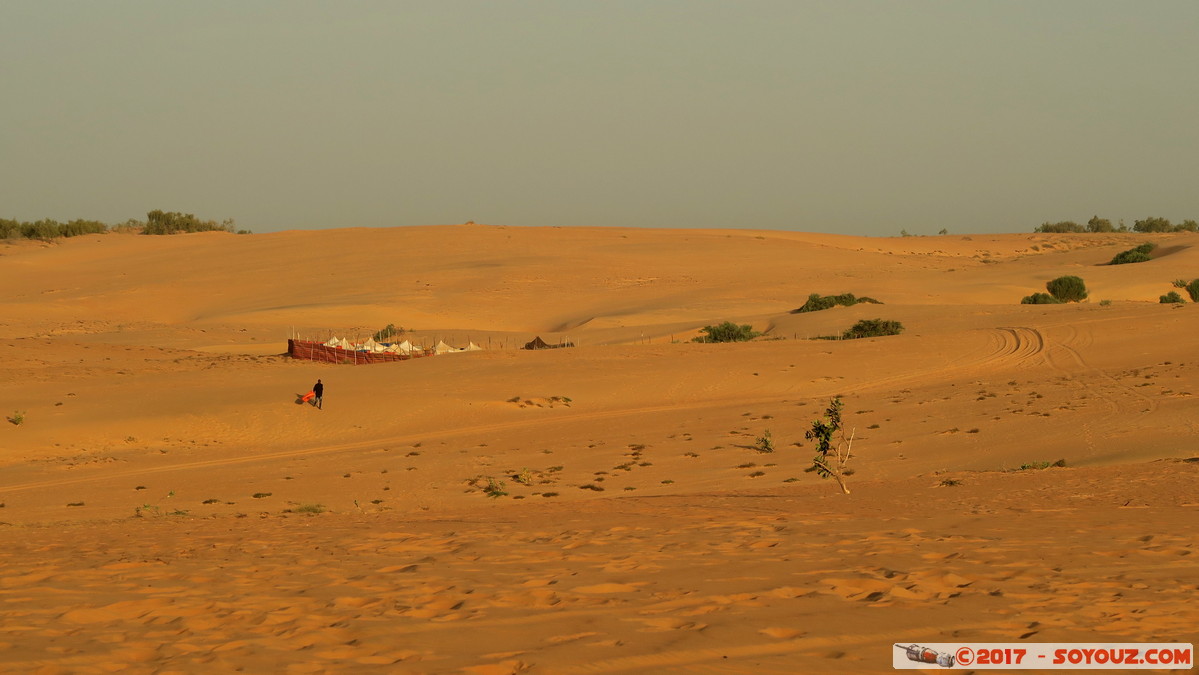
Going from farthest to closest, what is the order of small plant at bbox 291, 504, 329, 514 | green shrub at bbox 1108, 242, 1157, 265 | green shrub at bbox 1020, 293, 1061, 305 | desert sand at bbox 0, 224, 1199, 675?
green shrub at bbox 1108, 242, 1157, 265 < green shrub at bbox 1020, 293, 1061, 305 < small plant at bbox 291, 504, 329, 514 < desert sand at bbox 0, 224, 1199, 675

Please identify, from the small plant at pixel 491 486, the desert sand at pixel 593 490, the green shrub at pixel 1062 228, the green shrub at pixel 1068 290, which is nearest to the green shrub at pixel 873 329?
the desert sand at pixel 593 490

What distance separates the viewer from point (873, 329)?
39.7m

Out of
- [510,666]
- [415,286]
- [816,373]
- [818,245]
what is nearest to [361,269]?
[415,286]

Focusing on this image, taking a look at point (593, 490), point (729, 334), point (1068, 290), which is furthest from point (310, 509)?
point (1068, 290)

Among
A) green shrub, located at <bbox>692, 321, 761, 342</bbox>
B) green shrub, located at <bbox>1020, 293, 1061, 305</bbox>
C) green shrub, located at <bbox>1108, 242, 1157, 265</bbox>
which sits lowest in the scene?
green shrub, located at <bbox>692, 321, 761, 342</bbox>

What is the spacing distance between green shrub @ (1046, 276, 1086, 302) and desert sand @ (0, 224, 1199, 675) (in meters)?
2.18

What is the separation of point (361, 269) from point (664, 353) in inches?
1574

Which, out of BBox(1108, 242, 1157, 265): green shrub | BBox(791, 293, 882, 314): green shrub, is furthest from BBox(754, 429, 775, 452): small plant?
BBox(1108, 242, 1157, 265): green shrub

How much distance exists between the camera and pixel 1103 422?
2106 centimetres

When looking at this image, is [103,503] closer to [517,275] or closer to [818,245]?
[517,275]

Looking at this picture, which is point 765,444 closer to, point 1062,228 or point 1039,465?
point 1039,465

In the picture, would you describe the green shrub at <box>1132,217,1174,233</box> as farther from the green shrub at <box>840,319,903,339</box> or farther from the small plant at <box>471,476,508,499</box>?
the small plant at <box>471,476,508,499</box>

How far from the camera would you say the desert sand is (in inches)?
286

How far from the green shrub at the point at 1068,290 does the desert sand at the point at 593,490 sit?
2.18 metres
